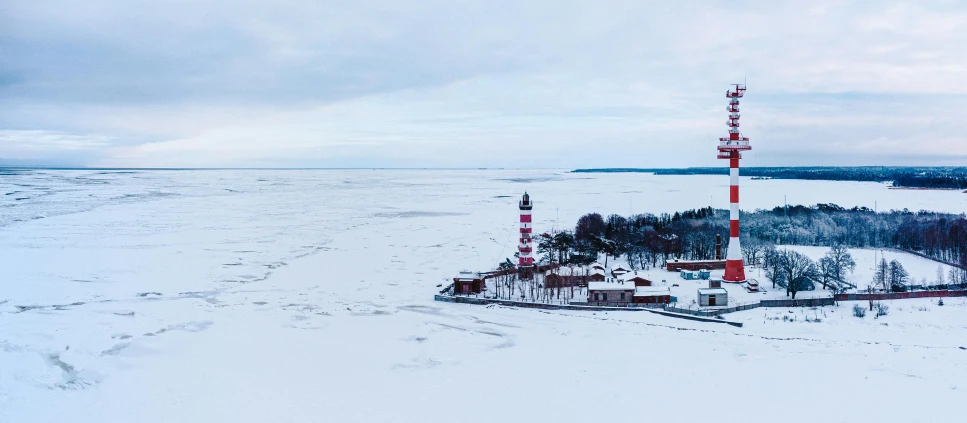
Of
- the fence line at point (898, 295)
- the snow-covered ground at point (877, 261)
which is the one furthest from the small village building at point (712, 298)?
the snow-covered ground at point (877, 261)

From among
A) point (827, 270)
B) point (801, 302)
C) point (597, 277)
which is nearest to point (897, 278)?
point (827, 270)

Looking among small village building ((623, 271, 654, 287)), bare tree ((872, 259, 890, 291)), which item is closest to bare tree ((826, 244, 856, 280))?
bare tree ((872, 259, 890, 291))

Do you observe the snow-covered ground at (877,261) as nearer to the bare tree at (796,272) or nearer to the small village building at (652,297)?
the bare tree at (796,272)

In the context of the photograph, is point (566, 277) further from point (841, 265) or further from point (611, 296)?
point (841, 265)

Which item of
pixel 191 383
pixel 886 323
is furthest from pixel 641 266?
pixel 191 383

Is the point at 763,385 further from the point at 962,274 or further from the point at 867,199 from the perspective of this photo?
the point at 867,199

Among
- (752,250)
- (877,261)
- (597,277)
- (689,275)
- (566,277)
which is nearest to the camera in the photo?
(566,277)
